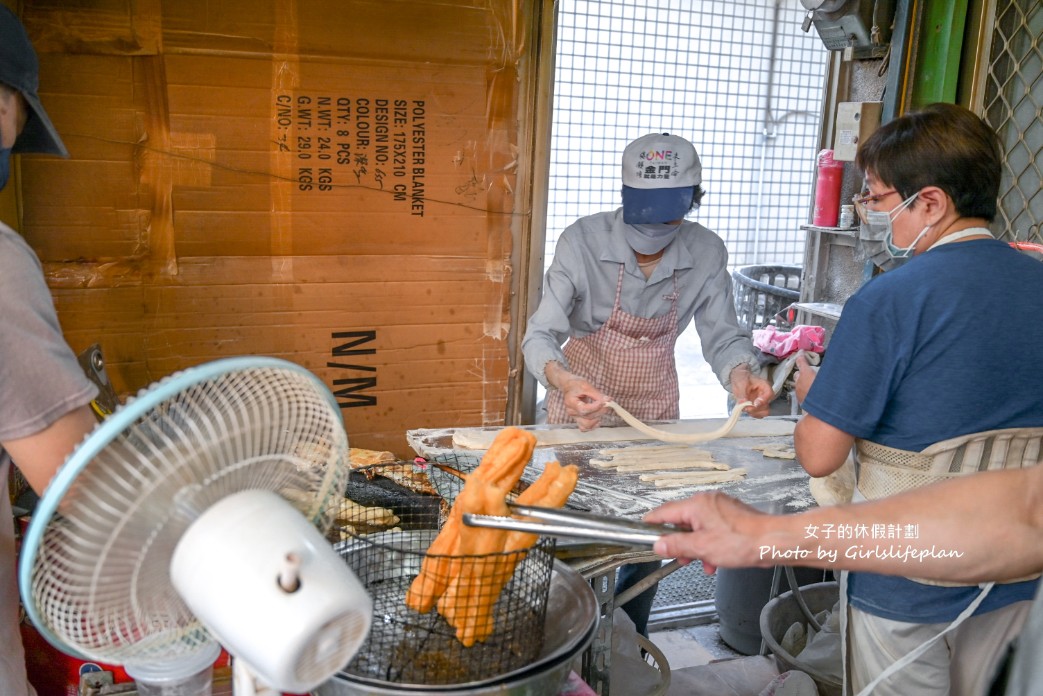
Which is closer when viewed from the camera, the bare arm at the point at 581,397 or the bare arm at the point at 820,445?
the bare arm at the point at 820,445

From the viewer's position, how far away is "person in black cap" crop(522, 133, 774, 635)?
329 centimetres

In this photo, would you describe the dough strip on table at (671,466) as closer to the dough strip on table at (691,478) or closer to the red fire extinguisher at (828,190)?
the dough strip on table at (691,478)

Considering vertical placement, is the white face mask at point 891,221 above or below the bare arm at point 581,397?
above

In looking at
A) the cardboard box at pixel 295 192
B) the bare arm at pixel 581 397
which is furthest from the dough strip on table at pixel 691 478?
the cardboard box at pixel 295 192

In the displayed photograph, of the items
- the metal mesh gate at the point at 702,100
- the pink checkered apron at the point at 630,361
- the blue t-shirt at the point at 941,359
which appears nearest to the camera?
the blue t-shirt at the point at 941,359

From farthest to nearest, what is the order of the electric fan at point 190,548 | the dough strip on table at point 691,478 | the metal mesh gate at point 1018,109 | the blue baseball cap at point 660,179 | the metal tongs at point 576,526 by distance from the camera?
the metal mesh gate at point 1018,109
the blue baseball cap at point 660,179
the dough strip on table at point 691,478
the metal tongs at point 576,526
the electric fan at point 190,548

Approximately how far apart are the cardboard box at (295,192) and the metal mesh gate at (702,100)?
140cm

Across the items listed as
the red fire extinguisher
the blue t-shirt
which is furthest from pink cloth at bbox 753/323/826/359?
the blue t-shirt

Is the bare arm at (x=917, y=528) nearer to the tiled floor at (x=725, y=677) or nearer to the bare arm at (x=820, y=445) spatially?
the bare arm at (x=820, y=445)

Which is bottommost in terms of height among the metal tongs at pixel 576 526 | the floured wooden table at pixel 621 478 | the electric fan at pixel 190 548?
the floured wooden table at pixel 621 478

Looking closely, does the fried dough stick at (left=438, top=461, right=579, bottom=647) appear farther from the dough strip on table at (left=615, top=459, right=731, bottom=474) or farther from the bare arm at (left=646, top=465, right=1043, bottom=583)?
the dough strip on table at (left=615, top=459, right=731, bottom=474)

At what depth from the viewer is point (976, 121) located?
2.12 meters

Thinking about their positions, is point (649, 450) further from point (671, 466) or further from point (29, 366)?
point (29, 366)

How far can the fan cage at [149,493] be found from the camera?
0.91 meters
